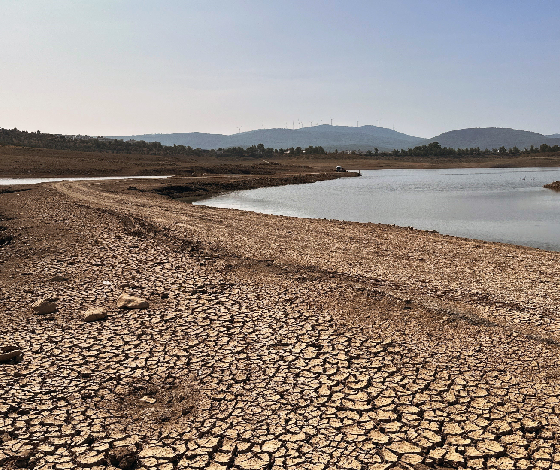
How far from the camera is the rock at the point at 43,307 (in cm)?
772

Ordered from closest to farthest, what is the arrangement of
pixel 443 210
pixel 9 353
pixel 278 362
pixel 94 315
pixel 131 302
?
pixel 9 353 → pixel 278 362 → pixel 94 315 → pixel 131 302 → pixel 443 210

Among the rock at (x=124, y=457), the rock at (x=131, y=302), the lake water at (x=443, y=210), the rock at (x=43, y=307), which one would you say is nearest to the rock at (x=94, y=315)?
the rock at (x=131, y=302)

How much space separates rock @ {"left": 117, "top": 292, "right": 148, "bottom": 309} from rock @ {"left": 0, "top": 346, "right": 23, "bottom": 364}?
6.73 ft

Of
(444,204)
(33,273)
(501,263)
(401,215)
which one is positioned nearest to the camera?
(33,273)

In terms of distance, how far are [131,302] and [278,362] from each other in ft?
10.7

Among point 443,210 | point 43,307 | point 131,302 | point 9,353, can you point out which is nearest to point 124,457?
point 9,353

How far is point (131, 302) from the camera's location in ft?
26.8

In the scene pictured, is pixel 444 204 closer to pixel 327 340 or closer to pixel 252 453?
pixel 327 340

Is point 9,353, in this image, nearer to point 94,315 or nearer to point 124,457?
point 94,315

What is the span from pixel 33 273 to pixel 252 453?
7.67 meters

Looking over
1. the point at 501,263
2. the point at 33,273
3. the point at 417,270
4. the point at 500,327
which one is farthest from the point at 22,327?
the point at 501,263

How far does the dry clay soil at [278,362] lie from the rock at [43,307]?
18 cm

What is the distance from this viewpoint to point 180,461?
170 inches

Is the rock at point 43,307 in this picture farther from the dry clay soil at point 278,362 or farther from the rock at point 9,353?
the rock at point 9,353
